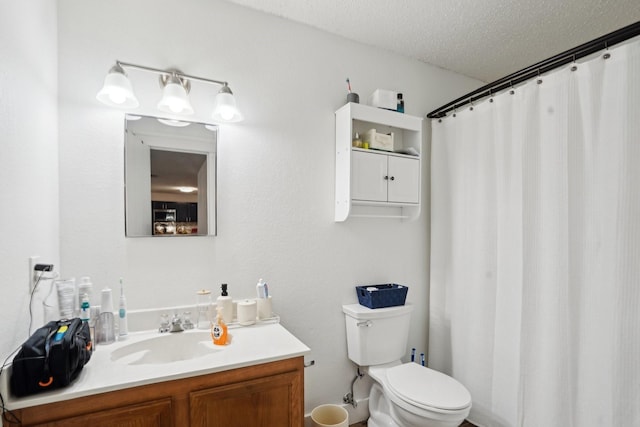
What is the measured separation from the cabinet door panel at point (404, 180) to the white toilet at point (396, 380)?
2.32 ft

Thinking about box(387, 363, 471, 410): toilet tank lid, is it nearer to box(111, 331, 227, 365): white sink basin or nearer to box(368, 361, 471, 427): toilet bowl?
box(368, 361, 471, 427): toilet bowl

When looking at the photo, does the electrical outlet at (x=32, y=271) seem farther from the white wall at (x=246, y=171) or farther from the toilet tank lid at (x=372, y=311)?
the toilet tank lid at (x=372, y=311)

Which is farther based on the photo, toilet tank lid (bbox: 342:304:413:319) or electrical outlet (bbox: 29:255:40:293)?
toilet tank lid (bbox: 342:304:413:319)

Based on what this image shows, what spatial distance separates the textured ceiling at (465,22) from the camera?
1.77 metres

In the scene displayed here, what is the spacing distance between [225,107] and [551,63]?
5.40 ft

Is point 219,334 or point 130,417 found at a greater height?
point 219,334

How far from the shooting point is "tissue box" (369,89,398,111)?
6.72 feet

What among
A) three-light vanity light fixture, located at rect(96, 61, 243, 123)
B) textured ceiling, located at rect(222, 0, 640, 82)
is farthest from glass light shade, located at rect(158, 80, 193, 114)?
textured ceiling, located at rect(222, 0, 640, 82)

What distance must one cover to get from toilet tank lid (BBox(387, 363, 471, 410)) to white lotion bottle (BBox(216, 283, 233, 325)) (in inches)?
36.6

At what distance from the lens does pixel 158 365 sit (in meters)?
1.18

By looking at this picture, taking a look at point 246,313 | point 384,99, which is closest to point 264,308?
point 246,313

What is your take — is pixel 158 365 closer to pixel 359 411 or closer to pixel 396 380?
pixel 396 380

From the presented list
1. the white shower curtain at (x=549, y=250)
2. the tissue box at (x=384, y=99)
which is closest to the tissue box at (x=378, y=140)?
the tissue box at (x=384, y=99)

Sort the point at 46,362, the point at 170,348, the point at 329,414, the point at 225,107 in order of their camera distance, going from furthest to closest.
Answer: the point at 329,414 < the point at 225,107 < the point at 170,348 < the point at 46,362
